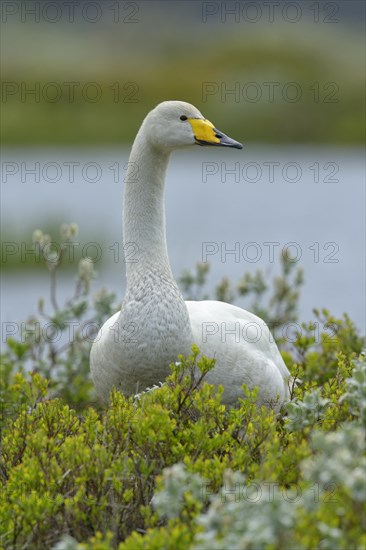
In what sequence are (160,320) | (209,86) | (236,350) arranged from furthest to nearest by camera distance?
(209,86), (236,350), (160,320)

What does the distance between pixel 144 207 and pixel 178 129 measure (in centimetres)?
42

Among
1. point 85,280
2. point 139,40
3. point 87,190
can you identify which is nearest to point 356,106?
point 87,190

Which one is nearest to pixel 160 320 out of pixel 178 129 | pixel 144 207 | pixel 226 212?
pixel 144 207

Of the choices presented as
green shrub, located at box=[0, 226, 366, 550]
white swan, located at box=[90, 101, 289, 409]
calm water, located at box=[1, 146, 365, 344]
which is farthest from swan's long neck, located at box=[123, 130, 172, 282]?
calm water, located at box=[1, 146, 365, 344]

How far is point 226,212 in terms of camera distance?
20.0 meters

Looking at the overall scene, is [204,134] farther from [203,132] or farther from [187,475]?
[187,475]

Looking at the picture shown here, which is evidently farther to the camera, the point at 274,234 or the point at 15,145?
the point at 15,145

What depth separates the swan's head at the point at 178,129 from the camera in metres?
Answer: 5.06

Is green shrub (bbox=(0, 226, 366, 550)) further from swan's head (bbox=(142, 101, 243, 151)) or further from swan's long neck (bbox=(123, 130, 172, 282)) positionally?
swan's head (bbox=(142, 101, 243, 151))

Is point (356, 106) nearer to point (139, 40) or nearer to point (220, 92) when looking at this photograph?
point (220, 92)

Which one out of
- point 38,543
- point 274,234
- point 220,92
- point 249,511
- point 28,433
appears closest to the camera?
point 249,511

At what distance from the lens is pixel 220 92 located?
36.0 m

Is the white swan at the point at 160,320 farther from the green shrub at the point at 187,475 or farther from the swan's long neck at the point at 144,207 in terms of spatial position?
the green shrub at the point at 187,475

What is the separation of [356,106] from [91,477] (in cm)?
3121
